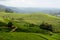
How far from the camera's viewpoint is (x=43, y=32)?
33.6 meters

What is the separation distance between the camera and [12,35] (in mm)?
28031

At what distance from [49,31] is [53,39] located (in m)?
6.66

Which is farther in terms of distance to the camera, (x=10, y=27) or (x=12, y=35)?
(x=10, y=27)

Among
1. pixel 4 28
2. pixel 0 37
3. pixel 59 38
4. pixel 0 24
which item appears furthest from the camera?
pixel 0 24

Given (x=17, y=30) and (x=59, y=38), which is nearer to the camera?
(x=59, y=38)

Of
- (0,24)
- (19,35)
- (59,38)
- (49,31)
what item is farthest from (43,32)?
(0,24)

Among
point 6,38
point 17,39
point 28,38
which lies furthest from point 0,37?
point 28,38

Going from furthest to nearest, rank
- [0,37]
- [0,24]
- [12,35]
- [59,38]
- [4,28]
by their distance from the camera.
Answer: [0,24] < [4,28] < [59,38] < [12,35] < [0,37]

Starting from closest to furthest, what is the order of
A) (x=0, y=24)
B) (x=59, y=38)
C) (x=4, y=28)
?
1. (x=59, y=38)
2. (x=4, y=28)
3. (x=0, y=24)

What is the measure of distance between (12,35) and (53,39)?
6979 millimetres

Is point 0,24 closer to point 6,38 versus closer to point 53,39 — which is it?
point 6,38

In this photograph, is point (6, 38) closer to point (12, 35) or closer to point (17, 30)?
point (12, 35)

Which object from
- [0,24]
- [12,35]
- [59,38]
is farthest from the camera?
[0,24]

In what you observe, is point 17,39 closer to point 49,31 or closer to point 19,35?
point 19,35
